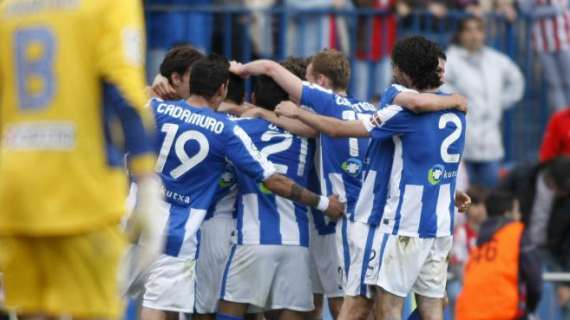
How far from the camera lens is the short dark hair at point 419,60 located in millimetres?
10031

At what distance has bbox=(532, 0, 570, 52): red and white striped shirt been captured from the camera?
17.2 meters

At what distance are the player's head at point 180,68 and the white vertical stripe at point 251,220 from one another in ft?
2.78

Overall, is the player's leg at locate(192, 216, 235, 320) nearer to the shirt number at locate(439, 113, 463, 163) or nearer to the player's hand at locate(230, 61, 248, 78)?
the player's hand at locate(230, 61, 248, 78)

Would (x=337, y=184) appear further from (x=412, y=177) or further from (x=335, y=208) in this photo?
(x=412, y=177)

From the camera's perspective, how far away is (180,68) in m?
10.9

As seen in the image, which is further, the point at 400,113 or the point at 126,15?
the point at 400,113

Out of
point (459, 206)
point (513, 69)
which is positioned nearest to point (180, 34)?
point (513, 69)

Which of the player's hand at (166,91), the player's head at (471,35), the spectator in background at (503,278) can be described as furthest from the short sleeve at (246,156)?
the player's head at (471,35)

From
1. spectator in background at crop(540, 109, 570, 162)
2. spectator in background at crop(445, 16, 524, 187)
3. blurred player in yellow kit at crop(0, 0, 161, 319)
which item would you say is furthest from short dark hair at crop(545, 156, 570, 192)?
blurred player in yellow kit at crop(0, 0, 161, 319)

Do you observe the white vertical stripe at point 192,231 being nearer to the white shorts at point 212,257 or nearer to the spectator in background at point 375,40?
the white shorts at point 212,257

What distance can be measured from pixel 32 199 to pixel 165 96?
13.6 feet

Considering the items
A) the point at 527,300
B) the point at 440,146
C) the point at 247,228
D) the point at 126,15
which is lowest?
the point at 527,300

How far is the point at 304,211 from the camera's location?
10.9 m

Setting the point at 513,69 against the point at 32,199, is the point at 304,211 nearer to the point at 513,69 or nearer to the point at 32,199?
the point at 32,199
